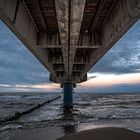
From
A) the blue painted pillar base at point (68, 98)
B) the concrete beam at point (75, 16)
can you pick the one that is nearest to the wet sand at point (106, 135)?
the concrete beam at point (75, 16)

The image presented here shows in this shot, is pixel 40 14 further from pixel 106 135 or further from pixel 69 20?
pixel 106 135

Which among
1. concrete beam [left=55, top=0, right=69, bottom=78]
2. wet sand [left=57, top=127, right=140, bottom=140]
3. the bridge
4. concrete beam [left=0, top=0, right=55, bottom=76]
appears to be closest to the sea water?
the bridge

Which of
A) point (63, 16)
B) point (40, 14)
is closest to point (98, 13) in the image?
point (40, 14)

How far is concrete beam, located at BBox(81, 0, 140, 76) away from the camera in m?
7.98

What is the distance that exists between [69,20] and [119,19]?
2.23 metres

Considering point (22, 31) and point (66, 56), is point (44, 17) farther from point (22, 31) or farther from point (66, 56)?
point (66, 56)

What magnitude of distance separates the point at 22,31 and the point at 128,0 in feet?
15.6

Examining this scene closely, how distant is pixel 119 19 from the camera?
9.94 metres

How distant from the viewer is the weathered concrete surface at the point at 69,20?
8000 mm

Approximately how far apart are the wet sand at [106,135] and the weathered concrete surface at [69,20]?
4230 mm

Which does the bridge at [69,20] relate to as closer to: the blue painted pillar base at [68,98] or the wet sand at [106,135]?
the wet sand at [106,135]

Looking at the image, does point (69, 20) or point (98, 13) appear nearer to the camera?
point (69, 20)

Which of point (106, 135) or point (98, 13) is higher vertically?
point (98, 13)

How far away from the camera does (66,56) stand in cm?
1664
